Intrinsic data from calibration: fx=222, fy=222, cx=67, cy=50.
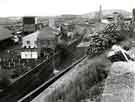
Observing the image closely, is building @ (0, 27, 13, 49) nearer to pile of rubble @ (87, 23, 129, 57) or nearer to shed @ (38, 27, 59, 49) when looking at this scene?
shed @ (38, 27, 59, 49)

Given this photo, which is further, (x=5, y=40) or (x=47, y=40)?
(x=5, y=40)

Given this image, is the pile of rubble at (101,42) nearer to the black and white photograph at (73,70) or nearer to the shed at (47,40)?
the black and white photograph at (73,70)

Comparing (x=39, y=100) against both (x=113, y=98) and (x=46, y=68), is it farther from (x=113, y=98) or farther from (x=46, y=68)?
(x=46, y=68)

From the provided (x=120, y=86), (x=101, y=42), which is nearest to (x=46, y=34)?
(x=101, y=42)

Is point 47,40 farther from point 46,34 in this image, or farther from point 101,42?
point 101,42

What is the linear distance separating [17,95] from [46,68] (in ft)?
14.6

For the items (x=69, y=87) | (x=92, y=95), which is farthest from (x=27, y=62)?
(x=92, y=95)

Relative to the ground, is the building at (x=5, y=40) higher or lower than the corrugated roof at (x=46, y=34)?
lower

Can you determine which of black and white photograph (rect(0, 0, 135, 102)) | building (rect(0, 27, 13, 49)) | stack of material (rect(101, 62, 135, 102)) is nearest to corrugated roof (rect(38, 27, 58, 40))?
black and white photograph (rect(0, 0, 135, 102))

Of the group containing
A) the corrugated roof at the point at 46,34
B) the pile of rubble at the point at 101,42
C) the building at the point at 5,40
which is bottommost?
the building at the point at 5,40

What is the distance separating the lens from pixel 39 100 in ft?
17.1

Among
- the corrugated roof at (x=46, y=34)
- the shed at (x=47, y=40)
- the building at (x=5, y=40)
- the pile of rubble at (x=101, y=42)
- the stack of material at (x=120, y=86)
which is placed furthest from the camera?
the building at (x=5, y=40)

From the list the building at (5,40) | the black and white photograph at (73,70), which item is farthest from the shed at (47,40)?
the building at (5,40)

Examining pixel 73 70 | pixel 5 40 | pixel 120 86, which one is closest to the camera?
pixel 120 86
